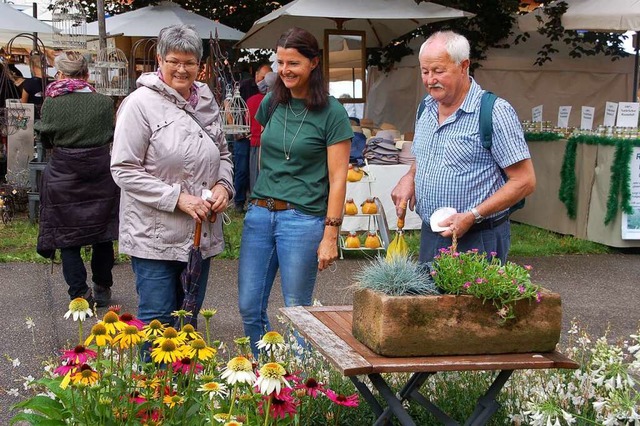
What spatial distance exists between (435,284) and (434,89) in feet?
3.31

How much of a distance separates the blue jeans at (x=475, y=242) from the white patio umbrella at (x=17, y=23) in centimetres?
1089

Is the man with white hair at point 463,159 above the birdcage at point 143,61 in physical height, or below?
below

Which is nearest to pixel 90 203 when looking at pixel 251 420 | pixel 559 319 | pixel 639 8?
pixel 251 420

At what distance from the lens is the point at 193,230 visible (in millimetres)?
3783

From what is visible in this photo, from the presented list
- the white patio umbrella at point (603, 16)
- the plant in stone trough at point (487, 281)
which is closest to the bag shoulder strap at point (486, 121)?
the plant in stone trough at point (487, 281)

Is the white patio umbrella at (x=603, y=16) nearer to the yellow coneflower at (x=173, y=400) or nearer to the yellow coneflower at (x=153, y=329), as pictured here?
the yellow coneflower at (x=153, y=329)

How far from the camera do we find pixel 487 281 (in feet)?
8.45

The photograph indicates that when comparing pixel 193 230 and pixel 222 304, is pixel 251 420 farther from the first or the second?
pixel 222 304

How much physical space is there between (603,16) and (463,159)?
7095 mm

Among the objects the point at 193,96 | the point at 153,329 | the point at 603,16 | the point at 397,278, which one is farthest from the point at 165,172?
the point at 603,16

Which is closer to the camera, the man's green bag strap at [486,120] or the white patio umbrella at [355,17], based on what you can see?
the man's green bag strap at [486,120]

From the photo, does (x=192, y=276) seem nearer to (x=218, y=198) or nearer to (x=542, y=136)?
(x=218, y=198)

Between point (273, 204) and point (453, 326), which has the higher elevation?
point (273, 204)

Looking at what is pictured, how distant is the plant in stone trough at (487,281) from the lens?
2.57 m
